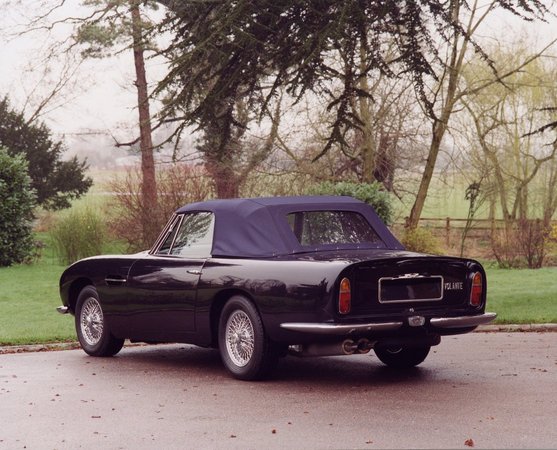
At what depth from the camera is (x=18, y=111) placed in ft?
160

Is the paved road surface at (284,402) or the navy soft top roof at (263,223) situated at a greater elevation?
the navy soft top roof at (263,223)

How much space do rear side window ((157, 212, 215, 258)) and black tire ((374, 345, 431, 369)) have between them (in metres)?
2.00

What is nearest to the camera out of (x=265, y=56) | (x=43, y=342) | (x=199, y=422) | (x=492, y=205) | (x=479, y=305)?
(x=199, y=422)

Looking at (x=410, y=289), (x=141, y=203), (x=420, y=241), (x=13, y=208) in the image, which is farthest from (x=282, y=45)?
(x=420, y=241)

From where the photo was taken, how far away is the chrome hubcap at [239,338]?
32.4 ft

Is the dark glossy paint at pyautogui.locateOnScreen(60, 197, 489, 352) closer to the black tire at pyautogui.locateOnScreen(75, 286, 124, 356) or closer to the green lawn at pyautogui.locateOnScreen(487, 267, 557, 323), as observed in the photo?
the black tire at pyautogui.locateOnScreen(75, 286, 124, 356)

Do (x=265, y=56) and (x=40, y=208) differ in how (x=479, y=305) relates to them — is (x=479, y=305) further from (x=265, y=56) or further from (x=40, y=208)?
(x=40, y=208)

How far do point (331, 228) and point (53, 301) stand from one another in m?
9.24

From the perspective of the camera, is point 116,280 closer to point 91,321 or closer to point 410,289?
point 91,321

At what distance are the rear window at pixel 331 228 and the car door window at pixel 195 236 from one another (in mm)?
851

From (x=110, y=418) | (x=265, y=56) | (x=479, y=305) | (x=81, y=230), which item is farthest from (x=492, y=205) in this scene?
(x=110, y=418)

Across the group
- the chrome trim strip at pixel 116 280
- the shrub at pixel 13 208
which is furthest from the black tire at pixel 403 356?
the shrub at pixel 13 208

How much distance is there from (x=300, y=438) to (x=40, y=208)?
42927 millimetres

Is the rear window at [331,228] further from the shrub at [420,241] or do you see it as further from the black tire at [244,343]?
the shrub at [420,241]
